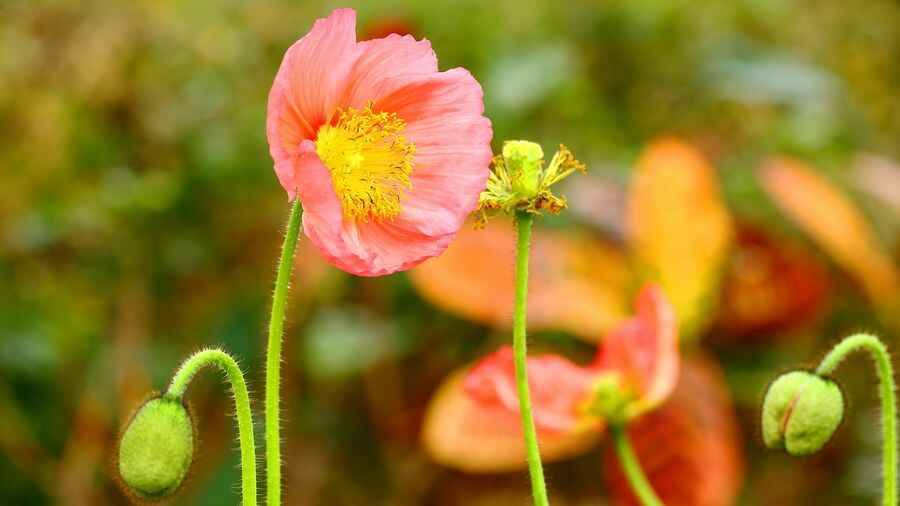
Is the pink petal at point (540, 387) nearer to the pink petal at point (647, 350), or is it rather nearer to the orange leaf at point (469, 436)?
the pink petal at point (647, 350)

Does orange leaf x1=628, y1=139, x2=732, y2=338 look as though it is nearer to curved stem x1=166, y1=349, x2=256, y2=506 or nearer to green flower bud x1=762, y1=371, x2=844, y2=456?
green flower bud x1=762, y1=371, x2=844, y2=456

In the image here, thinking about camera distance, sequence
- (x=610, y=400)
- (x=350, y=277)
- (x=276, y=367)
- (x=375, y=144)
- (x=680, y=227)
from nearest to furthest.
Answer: (x=276, y=367) → (x=375, y=144) → (x=610, y=400) → (x=680, y=227) → (x=350, y=277)

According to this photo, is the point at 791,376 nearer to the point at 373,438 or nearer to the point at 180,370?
the point at 180,370

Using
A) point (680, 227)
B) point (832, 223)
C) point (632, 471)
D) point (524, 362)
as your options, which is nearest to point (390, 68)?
point (524, 362)

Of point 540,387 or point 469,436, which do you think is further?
point 469,436

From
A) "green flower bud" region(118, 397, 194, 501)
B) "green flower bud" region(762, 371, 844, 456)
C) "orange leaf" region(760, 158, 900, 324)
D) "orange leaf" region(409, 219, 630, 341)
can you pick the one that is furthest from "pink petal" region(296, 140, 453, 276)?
A: "orange leaf" region(760, 158, 900, 324)

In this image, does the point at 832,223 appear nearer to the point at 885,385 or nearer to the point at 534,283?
the point at 534,283

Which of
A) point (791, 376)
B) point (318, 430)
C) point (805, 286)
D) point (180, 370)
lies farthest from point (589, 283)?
point (180, 370)
